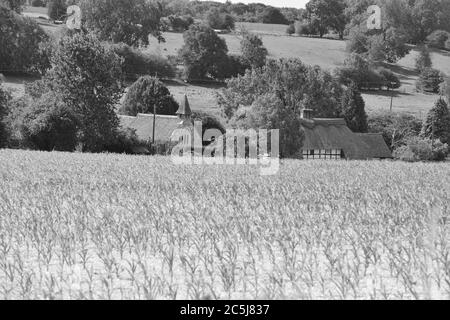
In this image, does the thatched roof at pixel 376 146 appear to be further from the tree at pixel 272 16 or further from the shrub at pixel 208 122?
the tree at pixel 272 16

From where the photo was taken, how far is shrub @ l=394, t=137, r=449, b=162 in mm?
69188

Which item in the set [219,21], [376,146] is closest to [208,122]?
[376,146]

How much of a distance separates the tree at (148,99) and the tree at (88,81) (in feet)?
57.0

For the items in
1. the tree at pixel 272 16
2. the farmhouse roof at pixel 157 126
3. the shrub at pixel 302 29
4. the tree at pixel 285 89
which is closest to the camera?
the farmhouse roof at pixel 157 126

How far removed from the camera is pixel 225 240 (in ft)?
33.7

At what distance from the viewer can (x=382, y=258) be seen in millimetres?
9188

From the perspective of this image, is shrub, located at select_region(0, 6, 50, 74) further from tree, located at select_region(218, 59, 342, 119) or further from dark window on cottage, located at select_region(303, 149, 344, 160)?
dark window on cottage, located at select_region(303, 149, 344, 160)

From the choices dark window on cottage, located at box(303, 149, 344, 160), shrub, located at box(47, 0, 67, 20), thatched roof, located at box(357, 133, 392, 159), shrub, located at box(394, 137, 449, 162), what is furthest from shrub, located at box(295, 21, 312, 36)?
dark window on cottage, located at box(303, 149, 344, 160)

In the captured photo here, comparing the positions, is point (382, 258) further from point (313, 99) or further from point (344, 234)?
point (313, 99)

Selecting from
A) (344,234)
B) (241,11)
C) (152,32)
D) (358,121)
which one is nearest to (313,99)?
(358,121)

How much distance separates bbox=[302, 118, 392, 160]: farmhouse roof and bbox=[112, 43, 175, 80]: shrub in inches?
1628

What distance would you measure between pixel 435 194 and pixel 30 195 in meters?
8.62

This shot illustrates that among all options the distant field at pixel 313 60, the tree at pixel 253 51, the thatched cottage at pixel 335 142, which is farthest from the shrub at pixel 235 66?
the thatched cottage at pixel 335 142

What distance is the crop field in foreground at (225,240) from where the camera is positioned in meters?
7.76
